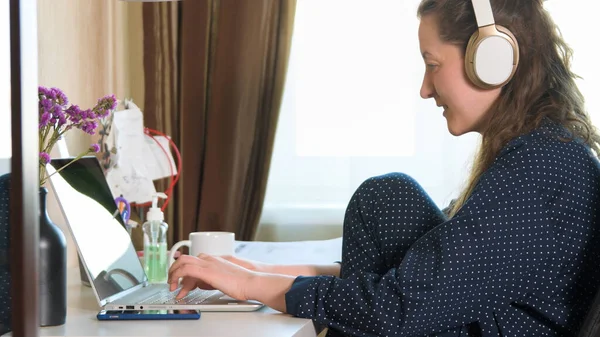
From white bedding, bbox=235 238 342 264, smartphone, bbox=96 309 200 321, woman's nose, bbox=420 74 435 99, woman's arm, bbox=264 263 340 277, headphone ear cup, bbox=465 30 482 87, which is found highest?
headphone ear cup, bbox=465 30 482 87

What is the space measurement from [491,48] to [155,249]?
0.70 m

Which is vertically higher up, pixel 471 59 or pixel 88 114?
pixel 471 59

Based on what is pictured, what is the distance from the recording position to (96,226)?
1225 millimetres

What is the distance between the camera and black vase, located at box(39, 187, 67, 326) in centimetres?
93

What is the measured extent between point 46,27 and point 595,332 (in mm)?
1422

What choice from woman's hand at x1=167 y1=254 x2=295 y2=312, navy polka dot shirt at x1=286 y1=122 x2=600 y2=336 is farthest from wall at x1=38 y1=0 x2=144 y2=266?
navy polka dot shirt at x1=286 y1=122 x2=600 y2=336

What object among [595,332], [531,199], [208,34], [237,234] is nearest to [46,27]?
[208,34]

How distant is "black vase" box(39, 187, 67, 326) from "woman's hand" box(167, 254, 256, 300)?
0.20m

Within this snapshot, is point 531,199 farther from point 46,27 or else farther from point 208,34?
point 208,34

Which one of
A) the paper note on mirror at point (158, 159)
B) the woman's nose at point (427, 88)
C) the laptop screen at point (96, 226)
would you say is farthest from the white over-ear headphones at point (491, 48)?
the paper note on mirror at point (158, 159)

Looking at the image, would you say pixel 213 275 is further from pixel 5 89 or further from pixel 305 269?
pixel 5 89

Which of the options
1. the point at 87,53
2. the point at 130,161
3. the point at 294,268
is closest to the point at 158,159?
the point at 130,161

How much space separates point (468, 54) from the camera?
1180 millimetres

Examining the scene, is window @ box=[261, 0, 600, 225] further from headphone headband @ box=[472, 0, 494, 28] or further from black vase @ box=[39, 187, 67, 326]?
black vase @ box=[39, 187, 67, 326]
